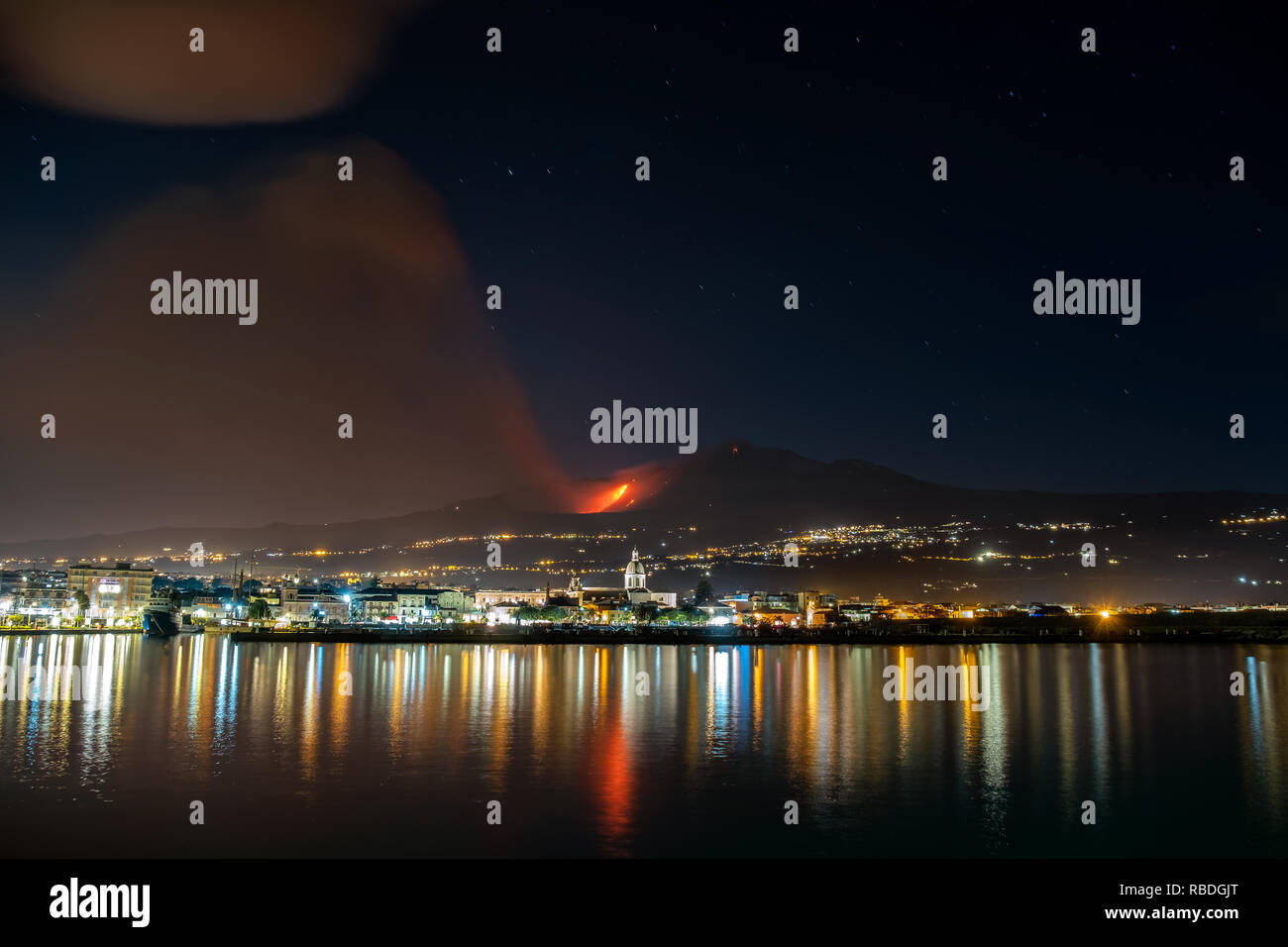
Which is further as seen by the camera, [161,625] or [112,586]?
[112,586]

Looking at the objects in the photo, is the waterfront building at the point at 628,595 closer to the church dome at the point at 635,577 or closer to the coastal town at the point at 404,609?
the church dome at the point at 635,577

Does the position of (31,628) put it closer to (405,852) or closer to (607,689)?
(607,689)

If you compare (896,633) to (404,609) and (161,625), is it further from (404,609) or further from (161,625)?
(404,609)

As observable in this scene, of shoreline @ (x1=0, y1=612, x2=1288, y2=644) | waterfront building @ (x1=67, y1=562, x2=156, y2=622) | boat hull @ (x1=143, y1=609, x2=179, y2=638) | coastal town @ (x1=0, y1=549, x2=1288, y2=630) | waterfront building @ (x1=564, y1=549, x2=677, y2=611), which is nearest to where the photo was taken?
shoreline @ (x1=0, y1=612, x2=1288, y2=644)

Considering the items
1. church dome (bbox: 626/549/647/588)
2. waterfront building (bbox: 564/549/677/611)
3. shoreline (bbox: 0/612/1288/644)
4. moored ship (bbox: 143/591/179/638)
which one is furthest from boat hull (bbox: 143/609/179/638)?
church dome (bbox: 626/549/647/588)

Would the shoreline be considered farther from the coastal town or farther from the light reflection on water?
the light reflection on water

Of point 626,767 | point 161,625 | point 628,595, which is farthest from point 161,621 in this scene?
point 626,767

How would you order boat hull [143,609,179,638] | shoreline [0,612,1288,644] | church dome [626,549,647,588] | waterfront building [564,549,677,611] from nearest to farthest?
1. shoreline [0,612,1288,644]
2. boat hull [143,609,179,638]
3. waterfront building [564,549,677,611]
4. church dome [626,549,647,588]

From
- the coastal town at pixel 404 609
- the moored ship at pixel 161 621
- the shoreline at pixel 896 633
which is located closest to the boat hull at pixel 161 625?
the moored ship at pixel 161 621
